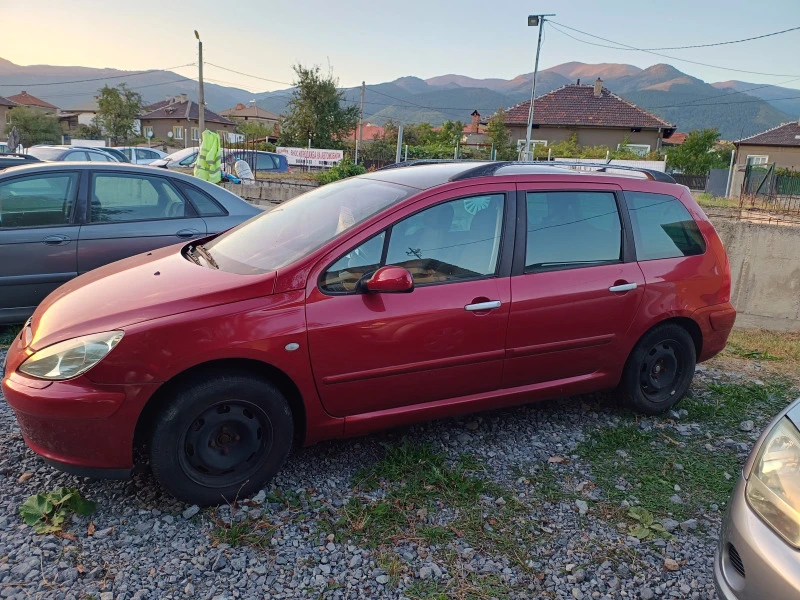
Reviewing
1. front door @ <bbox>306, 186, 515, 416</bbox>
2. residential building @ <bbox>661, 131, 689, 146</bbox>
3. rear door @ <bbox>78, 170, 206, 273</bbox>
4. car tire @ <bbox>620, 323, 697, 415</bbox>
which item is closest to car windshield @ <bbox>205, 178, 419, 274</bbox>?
front door @ <bbox>306, 186, 515, 416</bbox>

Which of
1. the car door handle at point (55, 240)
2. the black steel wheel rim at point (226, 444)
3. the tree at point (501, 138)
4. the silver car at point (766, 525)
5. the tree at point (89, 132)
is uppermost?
the tree at point (501, 138)

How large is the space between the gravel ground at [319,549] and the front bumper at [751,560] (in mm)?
585

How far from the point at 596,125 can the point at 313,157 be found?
25.3 metres

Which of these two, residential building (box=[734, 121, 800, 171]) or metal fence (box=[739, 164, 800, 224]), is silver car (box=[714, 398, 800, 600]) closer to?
metal fence (box=[739, 164, 800, 224])

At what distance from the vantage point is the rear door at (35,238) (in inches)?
190

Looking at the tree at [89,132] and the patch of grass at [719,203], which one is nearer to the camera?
the patch of grass at [719,203]

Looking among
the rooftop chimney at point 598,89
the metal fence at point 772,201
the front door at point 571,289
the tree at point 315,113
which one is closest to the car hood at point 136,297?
the front door at point 571,289

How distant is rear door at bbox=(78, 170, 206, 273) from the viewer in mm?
5137

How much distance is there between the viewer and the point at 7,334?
5.06 metres

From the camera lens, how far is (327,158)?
89.1 feet

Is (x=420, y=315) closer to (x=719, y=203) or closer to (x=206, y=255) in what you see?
(x=206, y=255)

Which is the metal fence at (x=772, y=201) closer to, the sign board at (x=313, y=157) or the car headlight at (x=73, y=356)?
the car headlight at (x=73, y=356)

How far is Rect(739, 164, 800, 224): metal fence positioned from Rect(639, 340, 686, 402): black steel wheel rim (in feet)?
21.5

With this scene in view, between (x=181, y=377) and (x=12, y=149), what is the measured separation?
22.1 m
